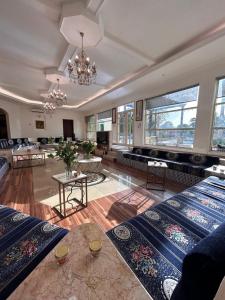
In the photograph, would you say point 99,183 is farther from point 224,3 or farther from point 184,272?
point 224,3

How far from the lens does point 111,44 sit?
2723 mm

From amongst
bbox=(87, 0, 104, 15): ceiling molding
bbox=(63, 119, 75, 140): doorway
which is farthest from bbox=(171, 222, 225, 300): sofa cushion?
bbox=(63, 119, 75, 140): doorway

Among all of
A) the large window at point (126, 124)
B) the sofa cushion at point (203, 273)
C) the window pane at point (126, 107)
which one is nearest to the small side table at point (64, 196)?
the sofa cushion at point (203, 273)

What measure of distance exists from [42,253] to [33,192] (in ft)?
7.94

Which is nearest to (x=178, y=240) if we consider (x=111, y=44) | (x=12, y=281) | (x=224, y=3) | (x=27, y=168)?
(x=12, y=281)

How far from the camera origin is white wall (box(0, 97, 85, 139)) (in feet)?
27.0

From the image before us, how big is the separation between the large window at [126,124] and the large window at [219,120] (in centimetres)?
322

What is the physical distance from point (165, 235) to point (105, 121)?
771cm

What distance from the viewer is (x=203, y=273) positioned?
1.93 feet

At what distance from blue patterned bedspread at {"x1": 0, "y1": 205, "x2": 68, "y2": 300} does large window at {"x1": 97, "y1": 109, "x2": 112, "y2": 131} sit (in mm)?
6837

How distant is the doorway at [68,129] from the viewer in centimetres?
1109

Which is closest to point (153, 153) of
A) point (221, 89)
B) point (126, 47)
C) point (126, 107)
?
point (221, 89)

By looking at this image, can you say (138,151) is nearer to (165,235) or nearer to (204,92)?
(204,92)

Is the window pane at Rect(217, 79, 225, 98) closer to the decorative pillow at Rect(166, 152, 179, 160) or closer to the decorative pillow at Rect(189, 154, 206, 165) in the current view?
the decorative pillow at Rect(189, 154, 206, 165)
